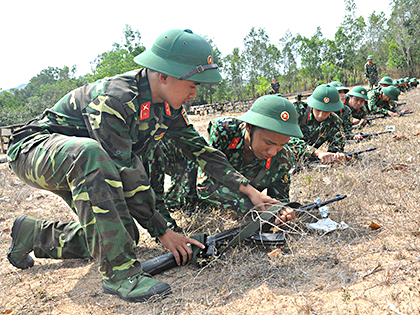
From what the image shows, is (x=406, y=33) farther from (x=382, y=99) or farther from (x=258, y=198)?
(x=258, y=198)

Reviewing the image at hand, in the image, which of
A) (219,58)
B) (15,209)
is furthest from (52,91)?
(15,209)

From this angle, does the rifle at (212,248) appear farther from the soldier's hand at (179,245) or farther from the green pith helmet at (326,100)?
the green pith helmet at (326,100)

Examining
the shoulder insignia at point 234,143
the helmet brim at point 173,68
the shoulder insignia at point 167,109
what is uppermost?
the helmet brim at point 173,68

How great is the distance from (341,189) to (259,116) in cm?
142

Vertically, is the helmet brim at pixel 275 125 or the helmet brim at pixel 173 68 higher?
the helmet brim at pixel 173 68

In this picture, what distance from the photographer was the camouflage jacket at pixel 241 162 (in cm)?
337

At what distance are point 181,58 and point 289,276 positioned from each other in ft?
5.33

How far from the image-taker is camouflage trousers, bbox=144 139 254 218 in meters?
3.17

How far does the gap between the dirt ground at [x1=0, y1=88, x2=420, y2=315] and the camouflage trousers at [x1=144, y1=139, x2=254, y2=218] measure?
0.70 feet

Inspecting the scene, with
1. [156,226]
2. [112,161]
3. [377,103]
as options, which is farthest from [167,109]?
[377,103]

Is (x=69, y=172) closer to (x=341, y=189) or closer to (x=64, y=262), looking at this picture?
(x=64, y=262)

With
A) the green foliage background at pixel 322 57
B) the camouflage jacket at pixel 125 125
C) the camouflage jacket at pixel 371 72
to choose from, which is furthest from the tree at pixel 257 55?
the camouflage jacket at pixel 125 125

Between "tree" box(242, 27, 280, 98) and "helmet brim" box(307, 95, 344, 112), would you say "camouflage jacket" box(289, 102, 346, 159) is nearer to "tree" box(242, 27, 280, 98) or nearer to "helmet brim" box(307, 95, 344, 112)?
"helmet brim" box(307, 95, 344, 112)

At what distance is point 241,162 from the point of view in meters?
Answer: 3.52
